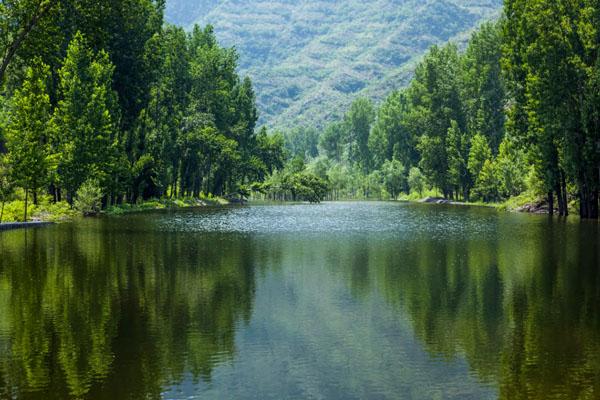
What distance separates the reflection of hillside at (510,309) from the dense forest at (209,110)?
27.3 metres

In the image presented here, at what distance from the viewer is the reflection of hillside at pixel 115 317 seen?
42.1 feet

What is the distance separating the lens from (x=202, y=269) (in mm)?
27891

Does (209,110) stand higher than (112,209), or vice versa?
(209,110)

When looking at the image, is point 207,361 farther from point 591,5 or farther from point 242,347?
point 591,5

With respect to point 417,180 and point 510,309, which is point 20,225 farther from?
point 417,180

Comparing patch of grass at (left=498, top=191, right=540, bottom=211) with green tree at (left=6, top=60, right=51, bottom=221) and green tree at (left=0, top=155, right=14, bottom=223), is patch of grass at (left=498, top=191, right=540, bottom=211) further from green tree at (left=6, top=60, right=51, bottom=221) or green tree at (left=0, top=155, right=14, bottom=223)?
green tree at (left=0, top=155, right=14, bottom=223)

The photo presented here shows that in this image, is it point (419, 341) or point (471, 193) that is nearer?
point (419, 341)

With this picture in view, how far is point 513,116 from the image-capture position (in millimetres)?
73875

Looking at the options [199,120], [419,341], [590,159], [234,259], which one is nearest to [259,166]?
[199,120]

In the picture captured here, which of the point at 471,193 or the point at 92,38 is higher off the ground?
the point at 92,38

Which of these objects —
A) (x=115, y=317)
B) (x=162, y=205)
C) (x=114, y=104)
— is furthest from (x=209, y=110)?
(x=115, y=317)

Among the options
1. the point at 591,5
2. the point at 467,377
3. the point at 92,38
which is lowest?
the point at 467,377

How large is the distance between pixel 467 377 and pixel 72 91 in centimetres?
6328

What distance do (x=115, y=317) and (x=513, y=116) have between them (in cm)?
6333
